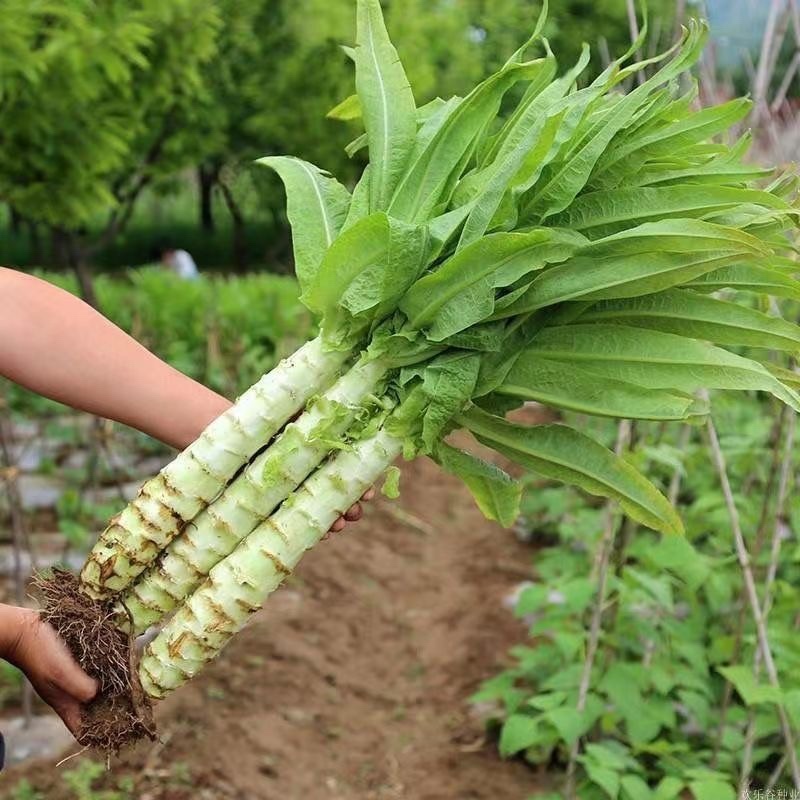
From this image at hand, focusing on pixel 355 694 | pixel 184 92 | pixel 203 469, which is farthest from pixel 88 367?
pixel 184 92

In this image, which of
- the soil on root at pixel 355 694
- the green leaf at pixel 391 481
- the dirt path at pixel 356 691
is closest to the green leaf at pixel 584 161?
the green leaf at pixel 391 481

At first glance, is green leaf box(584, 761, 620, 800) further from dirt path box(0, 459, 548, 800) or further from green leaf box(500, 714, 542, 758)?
dirt path box(0, 459, 548, 800)

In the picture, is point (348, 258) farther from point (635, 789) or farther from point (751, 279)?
point (635, 789)

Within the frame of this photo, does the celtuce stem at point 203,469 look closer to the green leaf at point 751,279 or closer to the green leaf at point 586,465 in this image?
the green leaf at point 586,465

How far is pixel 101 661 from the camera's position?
1.73 m

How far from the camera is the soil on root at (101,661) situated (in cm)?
173

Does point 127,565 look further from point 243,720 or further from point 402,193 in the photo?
point 243,720

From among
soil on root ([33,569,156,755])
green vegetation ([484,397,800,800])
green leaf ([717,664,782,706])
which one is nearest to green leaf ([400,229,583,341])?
soil on root ([33,569,156,755])

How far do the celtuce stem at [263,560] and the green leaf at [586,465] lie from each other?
21cm

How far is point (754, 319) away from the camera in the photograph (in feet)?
5.42

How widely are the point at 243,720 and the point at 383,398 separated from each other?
7.85 ft

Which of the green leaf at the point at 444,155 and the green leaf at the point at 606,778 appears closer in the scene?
the green leaf at the point at 444,155

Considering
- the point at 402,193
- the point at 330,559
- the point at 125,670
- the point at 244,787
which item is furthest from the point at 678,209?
the point at 330,559

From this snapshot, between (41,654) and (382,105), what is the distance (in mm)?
1102
